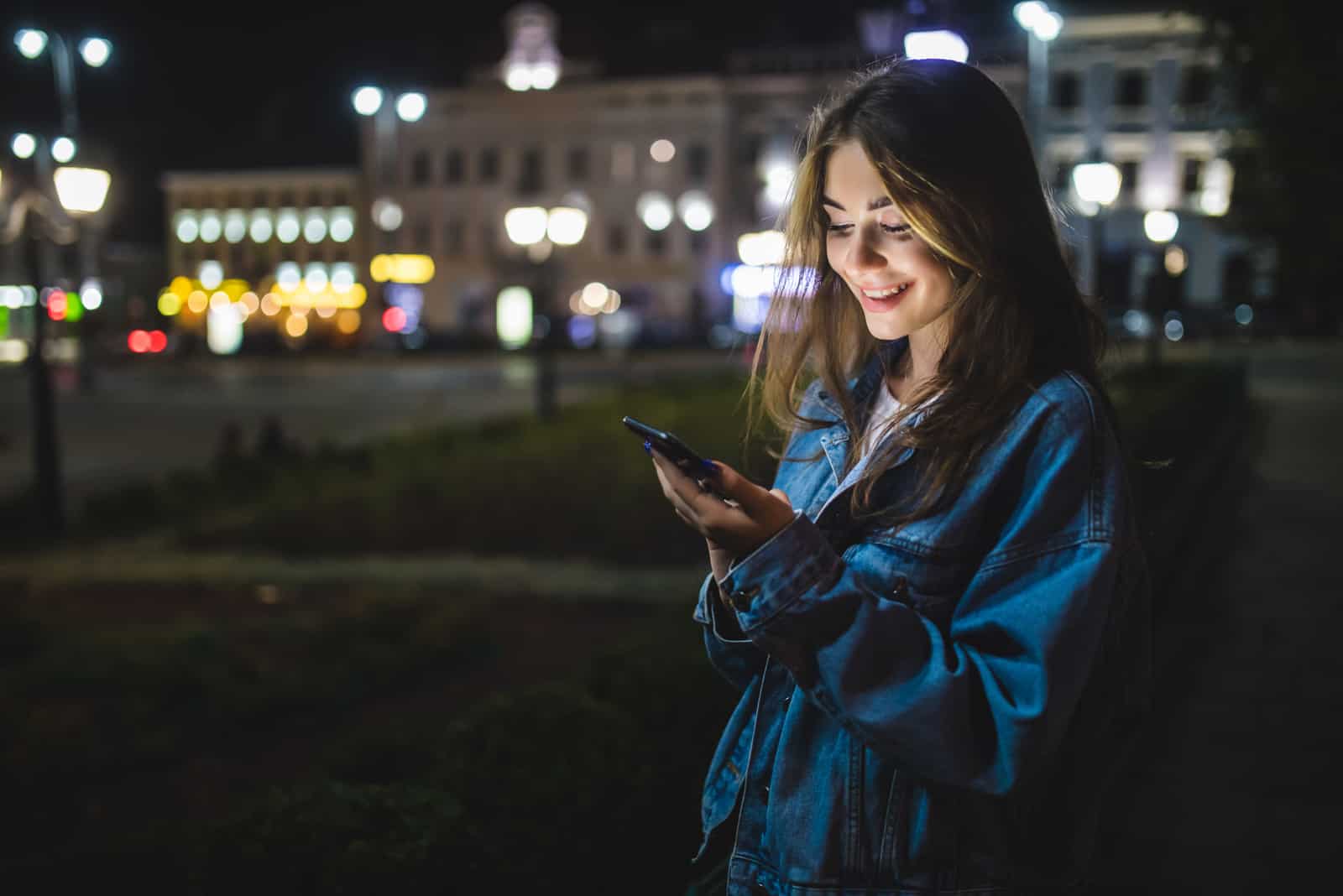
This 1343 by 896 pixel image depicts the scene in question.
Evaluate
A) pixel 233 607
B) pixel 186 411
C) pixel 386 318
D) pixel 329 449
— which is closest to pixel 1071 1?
pixel 386 318

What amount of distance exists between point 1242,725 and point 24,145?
13.7 metres

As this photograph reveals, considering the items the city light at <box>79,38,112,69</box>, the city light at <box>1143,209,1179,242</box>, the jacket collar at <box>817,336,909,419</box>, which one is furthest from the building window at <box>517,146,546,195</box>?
the jacket collar at <box>817,336,909,419</box>

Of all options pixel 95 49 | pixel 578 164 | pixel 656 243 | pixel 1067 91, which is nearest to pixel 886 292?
pixel 95 49

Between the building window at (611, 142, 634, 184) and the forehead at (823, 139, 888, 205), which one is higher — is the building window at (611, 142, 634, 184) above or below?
above

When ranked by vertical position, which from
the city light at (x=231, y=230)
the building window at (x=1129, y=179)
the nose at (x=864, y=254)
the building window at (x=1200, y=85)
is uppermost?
the building window at (x=1129, y=179)

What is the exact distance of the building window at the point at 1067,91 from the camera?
2263 inches

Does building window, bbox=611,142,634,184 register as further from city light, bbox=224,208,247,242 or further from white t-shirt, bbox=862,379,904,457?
white t-shirt, bbox=862,379,904,457

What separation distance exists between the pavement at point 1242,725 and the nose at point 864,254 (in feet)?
10.2

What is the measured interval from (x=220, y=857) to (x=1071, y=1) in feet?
198

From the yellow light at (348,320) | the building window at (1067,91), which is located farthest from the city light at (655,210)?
the building window at (1067,91)

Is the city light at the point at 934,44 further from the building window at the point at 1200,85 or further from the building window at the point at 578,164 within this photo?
the building window at the point at 578,164

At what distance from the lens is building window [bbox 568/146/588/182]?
6506 cm

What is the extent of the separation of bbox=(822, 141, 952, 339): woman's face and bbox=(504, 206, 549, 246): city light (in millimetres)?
21022

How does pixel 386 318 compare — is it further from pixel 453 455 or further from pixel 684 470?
pixel 684 470
